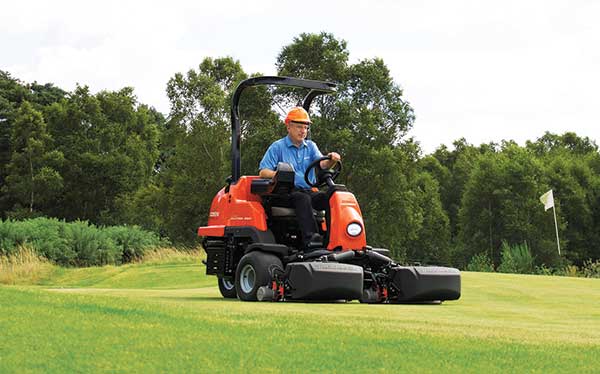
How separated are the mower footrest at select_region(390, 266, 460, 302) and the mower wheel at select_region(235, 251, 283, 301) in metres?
1.52

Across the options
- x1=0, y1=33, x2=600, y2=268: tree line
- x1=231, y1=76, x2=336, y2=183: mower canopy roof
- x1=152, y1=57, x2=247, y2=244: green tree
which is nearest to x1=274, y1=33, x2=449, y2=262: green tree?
x1=0, y1=33, x2=600, y2=268: tree line

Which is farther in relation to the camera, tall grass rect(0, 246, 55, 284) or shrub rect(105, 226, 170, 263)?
shrub rect(105, 226, 170, 263)

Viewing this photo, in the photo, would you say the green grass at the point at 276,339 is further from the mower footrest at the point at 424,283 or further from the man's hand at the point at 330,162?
the man's hand at the point at 330,162

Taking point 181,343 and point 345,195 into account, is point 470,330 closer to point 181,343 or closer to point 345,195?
point 181,343

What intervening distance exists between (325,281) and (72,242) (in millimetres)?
24407

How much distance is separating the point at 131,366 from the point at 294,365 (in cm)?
95

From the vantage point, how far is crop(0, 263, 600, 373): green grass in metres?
5.55

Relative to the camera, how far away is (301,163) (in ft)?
40.9

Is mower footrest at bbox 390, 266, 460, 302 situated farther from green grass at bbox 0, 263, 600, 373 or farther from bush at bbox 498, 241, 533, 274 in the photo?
bush at bbox 498, 241, 533, 274

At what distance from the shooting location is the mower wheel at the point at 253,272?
1140 centimetres

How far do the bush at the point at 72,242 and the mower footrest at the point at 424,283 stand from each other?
2178cm

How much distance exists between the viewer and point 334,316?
848 cm

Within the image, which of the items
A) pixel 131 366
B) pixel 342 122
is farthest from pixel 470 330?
pixel 342 122

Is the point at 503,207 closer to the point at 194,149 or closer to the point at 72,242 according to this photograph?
the point at 194,149
